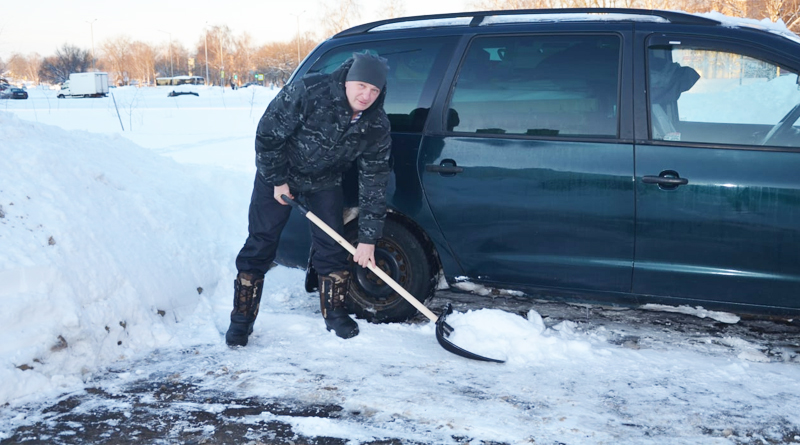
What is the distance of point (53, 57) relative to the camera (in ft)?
263

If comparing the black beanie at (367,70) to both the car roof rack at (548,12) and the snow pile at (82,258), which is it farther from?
the snow pile at (82,258)

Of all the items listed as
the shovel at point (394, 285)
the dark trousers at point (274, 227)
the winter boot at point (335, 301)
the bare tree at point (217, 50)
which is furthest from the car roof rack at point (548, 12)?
the bare tree at point (217, 50)

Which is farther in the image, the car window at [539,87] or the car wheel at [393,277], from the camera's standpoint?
the car wheel at [393,277]

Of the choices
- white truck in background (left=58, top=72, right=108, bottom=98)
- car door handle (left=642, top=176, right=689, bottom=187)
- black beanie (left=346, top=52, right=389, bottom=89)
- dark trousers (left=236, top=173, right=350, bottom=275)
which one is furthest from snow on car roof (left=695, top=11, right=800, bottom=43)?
white truck in background (left=58, top=72, right=108, bottom=98)

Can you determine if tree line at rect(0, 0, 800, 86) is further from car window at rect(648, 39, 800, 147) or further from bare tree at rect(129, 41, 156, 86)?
car window at rect(648, 39, 800, 147)

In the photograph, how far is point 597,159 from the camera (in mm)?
3555

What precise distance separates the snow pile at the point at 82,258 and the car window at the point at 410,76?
5.84ft

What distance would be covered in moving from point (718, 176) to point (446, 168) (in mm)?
1369

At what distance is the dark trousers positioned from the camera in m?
3.79

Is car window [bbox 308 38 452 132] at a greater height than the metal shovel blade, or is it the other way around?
car window [bbox 308 38 452 132]

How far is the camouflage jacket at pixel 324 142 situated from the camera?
3.51 m

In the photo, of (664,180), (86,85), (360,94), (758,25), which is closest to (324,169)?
(360,94)

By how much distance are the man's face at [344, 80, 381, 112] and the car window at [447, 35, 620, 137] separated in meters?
0.58

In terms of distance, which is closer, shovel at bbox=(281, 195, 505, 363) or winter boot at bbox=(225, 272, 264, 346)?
shovel at bbox=(281, 195, 505, 363)
